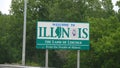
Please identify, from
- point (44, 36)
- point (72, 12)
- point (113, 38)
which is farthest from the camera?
point (72, 12)

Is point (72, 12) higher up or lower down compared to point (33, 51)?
higher up

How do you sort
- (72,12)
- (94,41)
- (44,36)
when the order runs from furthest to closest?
(72,12), (94,41), (44,36)

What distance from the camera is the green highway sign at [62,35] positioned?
24.1 m

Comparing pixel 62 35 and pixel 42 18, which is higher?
pixel 42 18

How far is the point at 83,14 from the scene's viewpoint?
71562mm

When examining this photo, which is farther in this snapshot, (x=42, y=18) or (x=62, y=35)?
(x=42, y=18)

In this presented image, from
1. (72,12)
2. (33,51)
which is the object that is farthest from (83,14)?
(33,51)

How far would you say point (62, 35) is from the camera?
24.5 meters

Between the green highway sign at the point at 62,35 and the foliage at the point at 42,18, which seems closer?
the green highway sign at the point at 62,35

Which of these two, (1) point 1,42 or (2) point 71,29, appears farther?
(1) point 1,42

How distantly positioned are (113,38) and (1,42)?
35.0 m

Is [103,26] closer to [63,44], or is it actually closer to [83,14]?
[83,14]

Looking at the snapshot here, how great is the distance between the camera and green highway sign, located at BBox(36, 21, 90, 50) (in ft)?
79.1

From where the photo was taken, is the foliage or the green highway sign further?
the foliage
